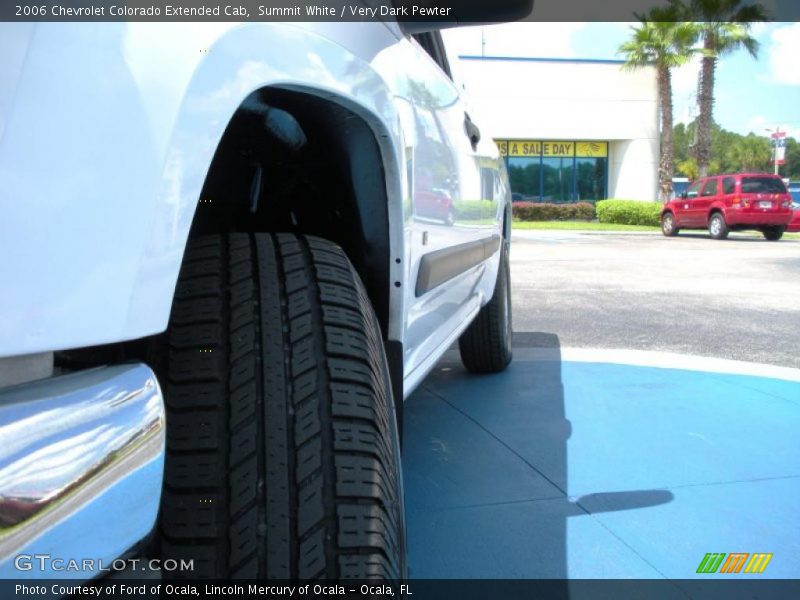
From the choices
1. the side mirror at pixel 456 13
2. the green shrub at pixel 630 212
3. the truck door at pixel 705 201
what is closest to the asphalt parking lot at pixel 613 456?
the side mirror at pixel 456 13

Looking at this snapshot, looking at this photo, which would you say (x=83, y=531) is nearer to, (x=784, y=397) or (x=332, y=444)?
(x=332, y=444)

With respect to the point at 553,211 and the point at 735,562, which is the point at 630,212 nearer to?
the point at 553,211

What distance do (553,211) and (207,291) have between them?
29005 millimetres

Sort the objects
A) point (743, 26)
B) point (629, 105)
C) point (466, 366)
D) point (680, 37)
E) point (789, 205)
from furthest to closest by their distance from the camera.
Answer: point (629, 105), point (680, 37), point (743, 26), point (789, 205), point (466, 366)

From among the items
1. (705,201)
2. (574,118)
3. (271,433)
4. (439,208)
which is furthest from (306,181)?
(574,118)

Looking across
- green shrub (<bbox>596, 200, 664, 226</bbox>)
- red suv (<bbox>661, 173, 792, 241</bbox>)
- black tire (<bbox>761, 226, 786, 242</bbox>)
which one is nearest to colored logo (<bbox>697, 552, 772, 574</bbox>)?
red suv (<bbox>661, 173, 792, 241</bbox>)

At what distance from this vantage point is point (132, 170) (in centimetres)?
83

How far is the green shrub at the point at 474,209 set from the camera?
247 cm

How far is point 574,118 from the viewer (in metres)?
29.3

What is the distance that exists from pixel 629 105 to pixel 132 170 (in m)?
31.1

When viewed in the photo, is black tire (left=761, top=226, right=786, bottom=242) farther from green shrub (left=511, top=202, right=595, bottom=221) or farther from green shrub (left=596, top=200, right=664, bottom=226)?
green shrub (left=511, top=202, right=595, bottom=221)

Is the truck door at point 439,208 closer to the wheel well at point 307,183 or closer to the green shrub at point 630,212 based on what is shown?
the wheel well at point 307,183

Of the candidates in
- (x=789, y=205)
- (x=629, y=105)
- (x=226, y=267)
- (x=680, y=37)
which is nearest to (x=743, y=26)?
(x=680, y=37)

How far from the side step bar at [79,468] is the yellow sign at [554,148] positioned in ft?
99.5
